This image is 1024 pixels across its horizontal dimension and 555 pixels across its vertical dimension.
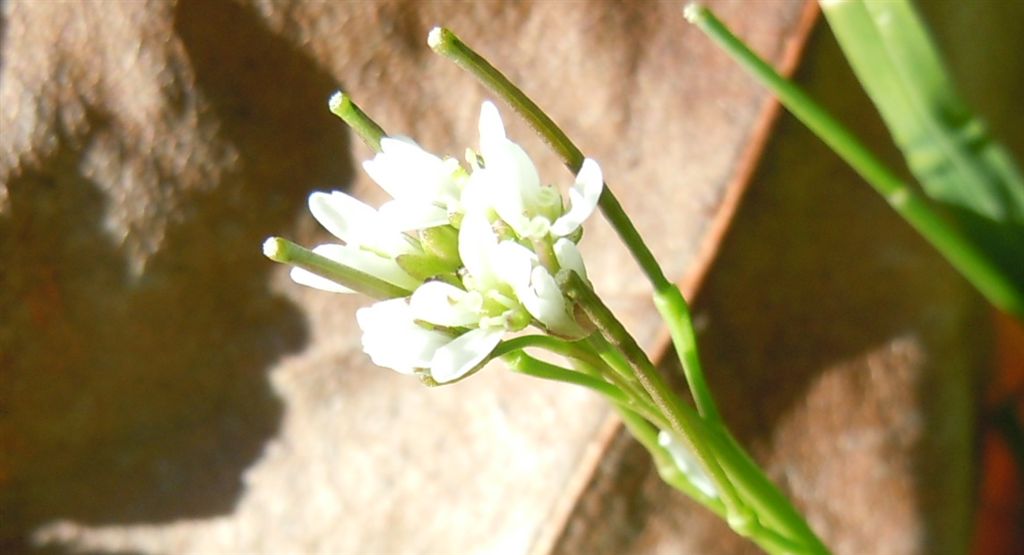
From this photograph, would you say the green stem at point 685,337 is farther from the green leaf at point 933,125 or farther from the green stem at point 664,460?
the green leaf at point 933,125

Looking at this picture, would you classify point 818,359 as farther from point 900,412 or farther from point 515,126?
point 515,126

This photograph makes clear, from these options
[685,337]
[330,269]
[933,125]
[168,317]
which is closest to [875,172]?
[933,125]

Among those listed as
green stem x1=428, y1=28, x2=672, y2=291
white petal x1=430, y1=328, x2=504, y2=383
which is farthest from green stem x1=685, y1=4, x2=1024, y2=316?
white petal x1=430, y1=328, x2=504, y2=383

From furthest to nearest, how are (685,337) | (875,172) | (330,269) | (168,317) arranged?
(168,317), (875,172), (685,337), (330,269)

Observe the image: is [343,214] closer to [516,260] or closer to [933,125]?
[516,260]

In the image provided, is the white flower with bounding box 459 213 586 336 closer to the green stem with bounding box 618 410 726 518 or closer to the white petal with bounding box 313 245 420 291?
the white petal with bounding box 313 245 420 291

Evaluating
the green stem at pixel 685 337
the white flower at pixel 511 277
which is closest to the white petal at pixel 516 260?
the white flower at pixel 511 277
